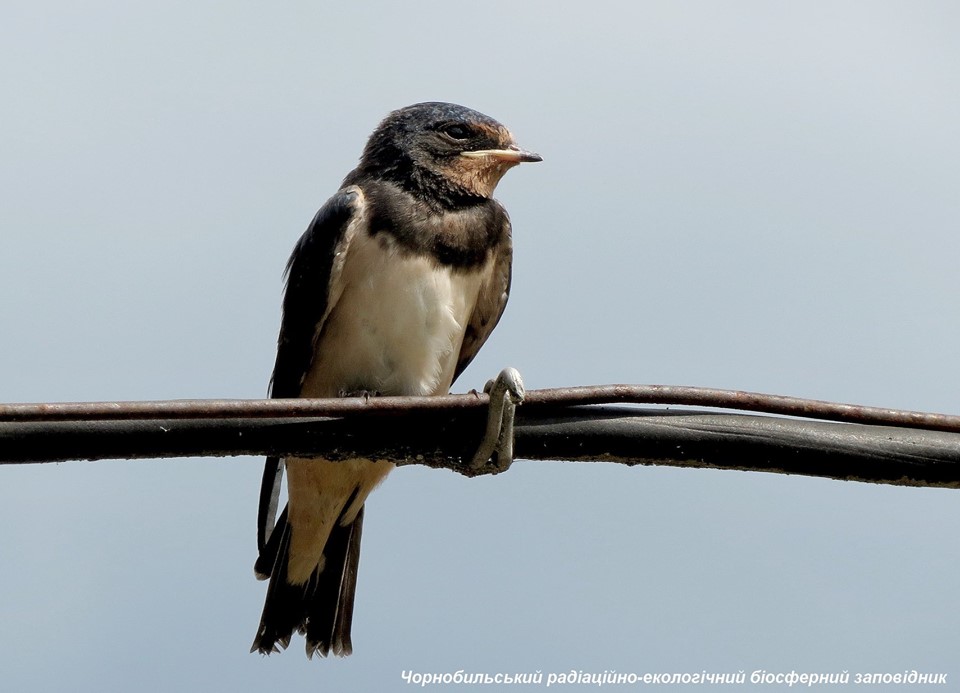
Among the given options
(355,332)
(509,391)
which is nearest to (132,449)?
(509,391)

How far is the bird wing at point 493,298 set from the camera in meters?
5.46

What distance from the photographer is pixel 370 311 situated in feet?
16.6

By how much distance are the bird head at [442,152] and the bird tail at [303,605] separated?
1.39m

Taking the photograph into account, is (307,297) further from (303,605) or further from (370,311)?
(303,605)

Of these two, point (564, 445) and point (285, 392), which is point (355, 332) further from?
point (564, 445)

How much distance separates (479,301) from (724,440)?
2.57m

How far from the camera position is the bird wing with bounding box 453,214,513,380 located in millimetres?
5465

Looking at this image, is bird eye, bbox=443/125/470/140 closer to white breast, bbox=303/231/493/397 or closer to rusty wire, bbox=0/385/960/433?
white breast, bbox=303/231/493/397

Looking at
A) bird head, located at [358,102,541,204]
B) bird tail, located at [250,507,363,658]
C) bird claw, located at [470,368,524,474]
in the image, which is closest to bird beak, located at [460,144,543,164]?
bird head, located at [358,102,541,204]

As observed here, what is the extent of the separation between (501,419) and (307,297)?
222cm

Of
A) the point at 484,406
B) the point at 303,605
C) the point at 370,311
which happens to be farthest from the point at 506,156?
the point at 484,406

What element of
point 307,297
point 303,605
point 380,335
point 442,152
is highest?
point 442,152

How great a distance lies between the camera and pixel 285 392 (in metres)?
5.26

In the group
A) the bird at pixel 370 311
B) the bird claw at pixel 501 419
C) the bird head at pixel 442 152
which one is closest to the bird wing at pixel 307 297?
the bird at pixel 370 311
